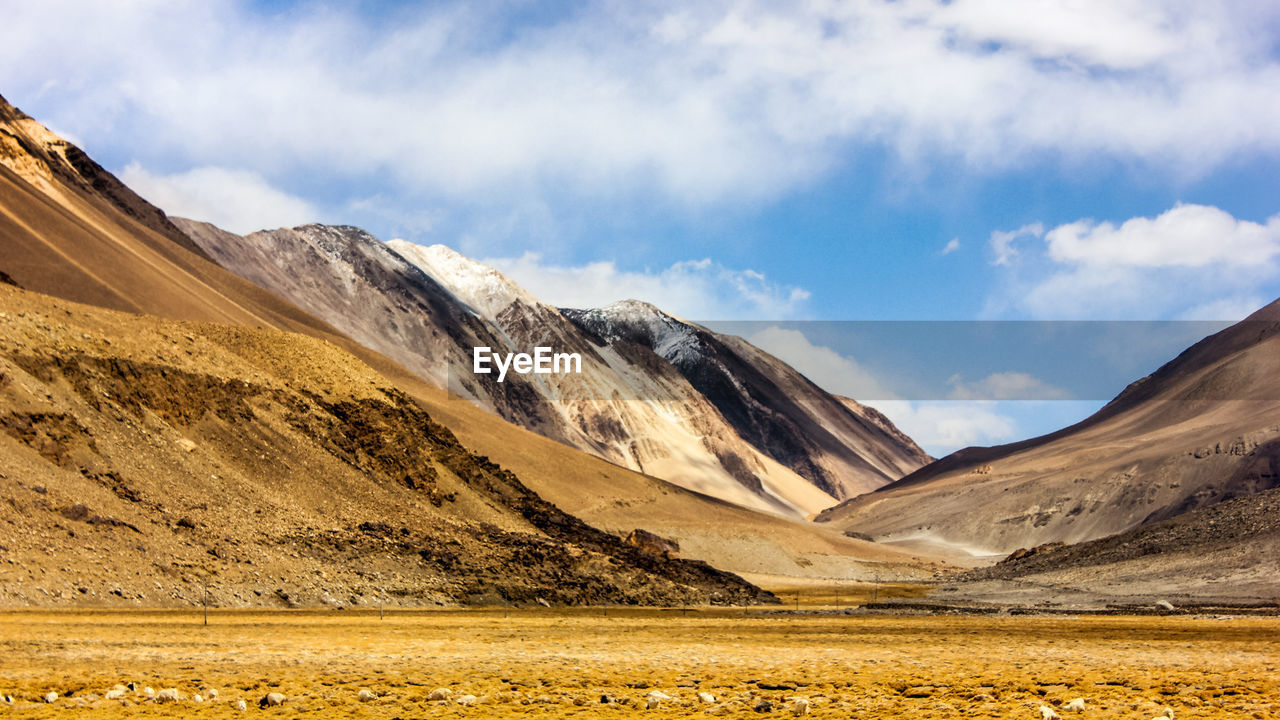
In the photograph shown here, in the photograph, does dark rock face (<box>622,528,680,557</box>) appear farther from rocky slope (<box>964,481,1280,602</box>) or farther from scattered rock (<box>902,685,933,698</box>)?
A: scattered rock (<box>902,685,933,698</box>)

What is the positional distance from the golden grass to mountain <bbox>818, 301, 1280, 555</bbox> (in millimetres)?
74641

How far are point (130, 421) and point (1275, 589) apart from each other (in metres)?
48.8

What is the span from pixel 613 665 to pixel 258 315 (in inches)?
3347

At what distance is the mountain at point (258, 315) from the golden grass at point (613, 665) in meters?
34.7

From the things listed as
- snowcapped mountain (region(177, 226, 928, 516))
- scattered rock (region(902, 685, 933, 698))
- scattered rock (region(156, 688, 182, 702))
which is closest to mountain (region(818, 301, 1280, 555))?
snowcapped mountain (region(177, 226, 928, 516))

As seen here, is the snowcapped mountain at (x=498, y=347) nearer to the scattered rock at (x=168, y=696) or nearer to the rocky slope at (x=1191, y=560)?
the rocky slope at (x=1191, y=560)

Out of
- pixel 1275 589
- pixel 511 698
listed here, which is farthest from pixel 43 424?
pixel 1275 589

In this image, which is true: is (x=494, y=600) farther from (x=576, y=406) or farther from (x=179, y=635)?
(x=576, y=406)

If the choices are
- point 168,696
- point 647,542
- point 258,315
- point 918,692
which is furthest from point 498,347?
point 168,696

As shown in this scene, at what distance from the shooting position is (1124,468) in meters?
120

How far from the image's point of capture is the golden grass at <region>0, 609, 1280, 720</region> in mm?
16734

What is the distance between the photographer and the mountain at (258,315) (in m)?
74.9

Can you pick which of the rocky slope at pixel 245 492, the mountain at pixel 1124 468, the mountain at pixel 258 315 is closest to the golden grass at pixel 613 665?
the rocky slope at pixel 245 492

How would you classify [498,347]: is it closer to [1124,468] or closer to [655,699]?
[1124,468]
